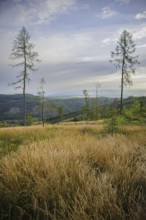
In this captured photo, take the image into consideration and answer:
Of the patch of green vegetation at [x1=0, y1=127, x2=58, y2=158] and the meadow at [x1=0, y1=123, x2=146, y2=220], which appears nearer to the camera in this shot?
the meadow at [x1=0, y1=123, x2=146, y2=220]

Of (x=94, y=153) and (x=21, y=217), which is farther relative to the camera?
(x=94, y=153)

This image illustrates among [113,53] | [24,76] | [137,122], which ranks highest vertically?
[113,53]

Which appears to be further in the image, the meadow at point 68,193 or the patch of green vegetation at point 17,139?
the patch of green vegetation at point 17,139

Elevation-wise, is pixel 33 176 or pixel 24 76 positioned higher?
pixel 24 76

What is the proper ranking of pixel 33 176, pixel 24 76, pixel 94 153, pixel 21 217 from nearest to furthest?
pixel 21 217
pixel 33 176
pixel 94 153
pixel 24 76

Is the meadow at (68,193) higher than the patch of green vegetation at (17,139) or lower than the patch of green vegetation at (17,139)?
higher

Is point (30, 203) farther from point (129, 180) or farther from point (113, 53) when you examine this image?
point (113, 53)

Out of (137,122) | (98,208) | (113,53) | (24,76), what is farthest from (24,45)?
(98,208)

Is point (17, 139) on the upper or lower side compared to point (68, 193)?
lower

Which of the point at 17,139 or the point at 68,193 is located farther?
the point at 17,139

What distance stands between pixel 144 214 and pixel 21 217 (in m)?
1.27

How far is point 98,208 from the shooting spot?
210 cm

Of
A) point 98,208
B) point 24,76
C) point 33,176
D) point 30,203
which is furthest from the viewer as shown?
point 24,76

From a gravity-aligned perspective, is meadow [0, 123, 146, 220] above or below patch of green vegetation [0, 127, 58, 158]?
above
